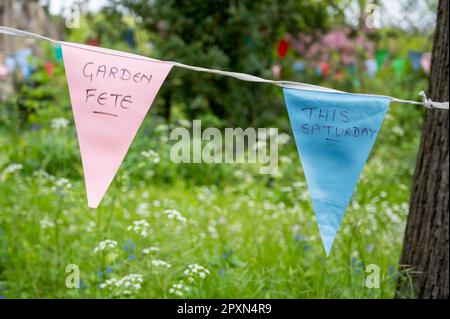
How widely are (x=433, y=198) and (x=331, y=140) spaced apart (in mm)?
900

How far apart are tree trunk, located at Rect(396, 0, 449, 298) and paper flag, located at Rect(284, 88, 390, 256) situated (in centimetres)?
71

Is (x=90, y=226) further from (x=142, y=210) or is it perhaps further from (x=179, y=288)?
(x=179, y=288)

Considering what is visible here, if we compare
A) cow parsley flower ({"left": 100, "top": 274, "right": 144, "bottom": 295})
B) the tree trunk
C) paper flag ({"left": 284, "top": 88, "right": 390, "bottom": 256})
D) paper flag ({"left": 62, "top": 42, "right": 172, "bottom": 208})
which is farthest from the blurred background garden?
paper flag ({"left": 284, "top": 88, "right": 390, "bottom": 256})

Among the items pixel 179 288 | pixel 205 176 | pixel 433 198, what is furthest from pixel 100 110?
pixel 205 176

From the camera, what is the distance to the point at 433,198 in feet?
9.18

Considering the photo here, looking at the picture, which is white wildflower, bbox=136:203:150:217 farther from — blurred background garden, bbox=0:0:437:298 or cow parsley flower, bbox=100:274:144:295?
cow parsley flower, bbox=100:274:144:295

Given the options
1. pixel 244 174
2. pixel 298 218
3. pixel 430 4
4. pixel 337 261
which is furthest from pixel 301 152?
pixel 430 4

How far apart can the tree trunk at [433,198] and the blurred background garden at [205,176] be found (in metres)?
0.15

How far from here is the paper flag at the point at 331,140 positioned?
2.14 m

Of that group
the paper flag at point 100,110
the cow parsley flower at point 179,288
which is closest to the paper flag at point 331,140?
the paper flag at point 100,110

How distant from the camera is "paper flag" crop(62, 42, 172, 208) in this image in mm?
2023

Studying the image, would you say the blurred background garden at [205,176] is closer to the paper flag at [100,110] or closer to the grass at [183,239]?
the grass at [183,239]

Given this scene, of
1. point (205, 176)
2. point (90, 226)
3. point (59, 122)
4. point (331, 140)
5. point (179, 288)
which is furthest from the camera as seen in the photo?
point (205, 176)

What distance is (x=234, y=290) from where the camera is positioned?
2.85 metres
